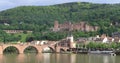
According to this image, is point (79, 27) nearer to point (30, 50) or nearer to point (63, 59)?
point (30, 50)

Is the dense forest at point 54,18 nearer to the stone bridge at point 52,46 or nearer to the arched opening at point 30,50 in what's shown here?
the arched opening at point 30,50

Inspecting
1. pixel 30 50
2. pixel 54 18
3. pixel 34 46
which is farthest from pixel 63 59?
pixel 54 18

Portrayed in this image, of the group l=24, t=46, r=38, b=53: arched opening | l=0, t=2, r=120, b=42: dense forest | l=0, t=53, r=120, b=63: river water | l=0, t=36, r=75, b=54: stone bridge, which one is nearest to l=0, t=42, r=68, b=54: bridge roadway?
l=0, t=36, r=75, b=54: stone bridge

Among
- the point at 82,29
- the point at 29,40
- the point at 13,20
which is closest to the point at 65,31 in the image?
the point at 82,29

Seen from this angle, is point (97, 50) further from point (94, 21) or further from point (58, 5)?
point (58, 5)

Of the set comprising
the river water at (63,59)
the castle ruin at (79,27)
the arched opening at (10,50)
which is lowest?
the river water at (63,59)

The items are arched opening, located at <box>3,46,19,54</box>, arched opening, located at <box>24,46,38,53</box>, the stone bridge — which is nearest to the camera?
the stone bridge

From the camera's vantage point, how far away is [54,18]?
477ft

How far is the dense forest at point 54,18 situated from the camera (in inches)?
4310

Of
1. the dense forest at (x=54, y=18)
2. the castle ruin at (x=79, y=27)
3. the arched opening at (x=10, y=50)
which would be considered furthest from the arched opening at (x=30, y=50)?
the castle ruin at (x=79, y=27)

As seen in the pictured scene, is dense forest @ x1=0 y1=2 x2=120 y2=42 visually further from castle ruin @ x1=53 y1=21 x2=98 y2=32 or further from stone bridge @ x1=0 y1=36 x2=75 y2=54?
stone bridge @ x1=0 y1=36 x2=75 y2=54

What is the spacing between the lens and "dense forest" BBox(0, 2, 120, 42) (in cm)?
10948

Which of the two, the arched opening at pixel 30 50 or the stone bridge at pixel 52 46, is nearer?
the stone bridge at pixel 52 46

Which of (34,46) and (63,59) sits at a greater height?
(34,46)
